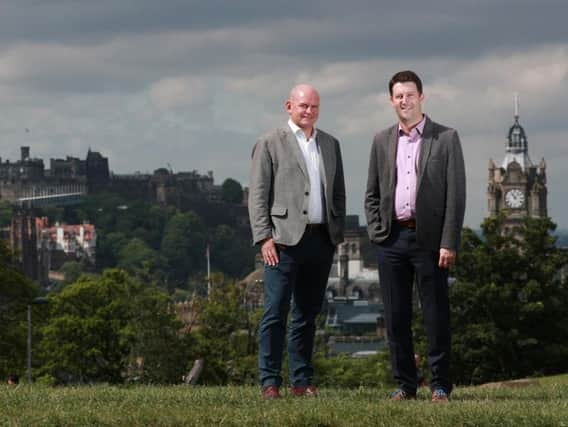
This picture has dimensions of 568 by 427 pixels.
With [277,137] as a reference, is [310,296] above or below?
below

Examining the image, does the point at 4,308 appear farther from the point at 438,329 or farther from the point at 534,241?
the point at 438,329

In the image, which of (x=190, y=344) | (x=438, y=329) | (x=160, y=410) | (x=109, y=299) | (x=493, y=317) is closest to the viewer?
(x=160, y=410)

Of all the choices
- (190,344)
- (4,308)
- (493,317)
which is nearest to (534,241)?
(493,317)

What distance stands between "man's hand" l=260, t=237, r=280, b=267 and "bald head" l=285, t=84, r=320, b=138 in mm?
906

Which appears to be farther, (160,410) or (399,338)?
(399,338)

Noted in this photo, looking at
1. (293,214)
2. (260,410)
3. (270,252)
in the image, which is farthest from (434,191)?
(260,410)

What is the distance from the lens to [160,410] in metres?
11.9

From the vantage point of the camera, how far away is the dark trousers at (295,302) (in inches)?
502

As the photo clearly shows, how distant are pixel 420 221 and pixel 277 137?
1.25 meters

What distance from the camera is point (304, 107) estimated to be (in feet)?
41.5

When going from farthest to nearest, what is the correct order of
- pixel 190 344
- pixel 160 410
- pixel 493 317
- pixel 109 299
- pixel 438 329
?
pixel 109 299 → pixel 190 344 → pixel 493 317 → pixel 438 329 → pixel 160 410

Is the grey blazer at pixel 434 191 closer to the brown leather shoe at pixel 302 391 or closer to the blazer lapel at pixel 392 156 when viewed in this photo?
the blazer lapel at pixel 392 156

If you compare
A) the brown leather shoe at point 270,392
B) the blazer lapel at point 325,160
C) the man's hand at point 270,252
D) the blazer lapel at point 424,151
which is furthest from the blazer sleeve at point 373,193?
the brown leather shoe at point 270,392

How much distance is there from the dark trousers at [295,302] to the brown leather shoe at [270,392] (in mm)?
35
